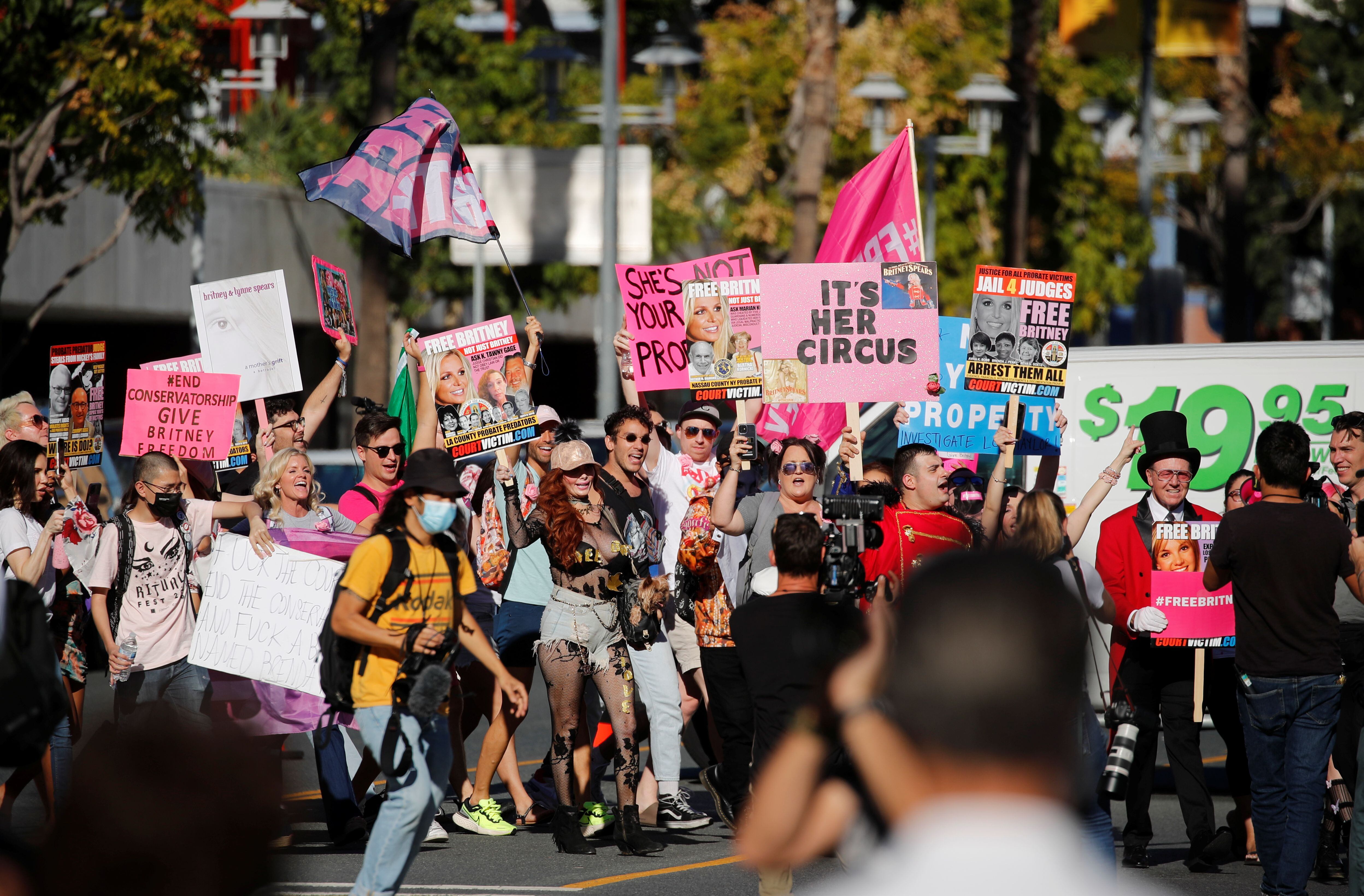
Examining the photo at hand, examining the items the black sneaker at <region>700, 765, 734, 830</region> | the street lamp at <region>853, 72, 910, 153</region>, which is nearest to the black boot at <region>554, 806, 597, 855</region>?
the black sneaker at <region>700, 765, 734, 830</region>

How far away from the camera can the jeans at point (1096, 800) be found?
526cm

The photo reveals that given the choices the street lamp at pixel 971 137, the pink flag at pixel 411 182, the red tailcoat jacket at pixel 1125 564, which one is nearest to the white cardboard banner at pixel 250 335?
the pink flag at pixel 411 182

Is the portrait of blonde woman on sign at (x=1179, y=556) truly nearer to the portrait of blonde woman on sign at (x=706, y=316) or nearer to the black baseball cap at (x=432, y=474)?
the portrait of blonde woman on sign at (x=706, y=316)

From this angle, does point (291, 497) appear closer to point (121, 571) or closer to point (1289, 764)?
point (121, 571)

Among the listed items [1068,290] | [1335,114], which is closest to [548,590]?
[1068,290]

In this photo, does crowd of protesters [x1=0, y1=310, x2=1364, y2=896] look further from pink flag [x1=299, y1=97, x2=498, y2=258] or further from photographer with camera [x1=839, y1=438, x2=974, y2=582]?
pink flag [x1=299, y1=97, x2=498, y2=258]

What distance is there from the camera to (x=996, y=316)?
818 cm

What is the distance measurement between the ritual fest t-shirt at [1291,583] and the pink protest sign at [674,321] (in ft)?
10.1

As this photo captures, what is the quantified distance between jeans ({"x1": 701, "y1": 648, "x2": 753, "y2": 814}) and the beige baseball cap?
1123 millimetres

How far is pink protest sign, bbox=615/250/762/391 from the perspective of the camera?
855cm

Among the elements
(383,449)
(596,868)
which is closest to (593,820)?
(596,868)

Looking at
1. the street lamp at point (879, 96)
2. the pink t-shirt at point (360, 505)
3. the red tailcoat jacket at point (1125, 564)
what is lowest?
the red tailcoat jacket at point (1125, 564)

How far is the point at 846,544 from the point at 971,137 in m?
24.4

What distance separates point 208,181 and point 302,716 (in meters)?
18.3
